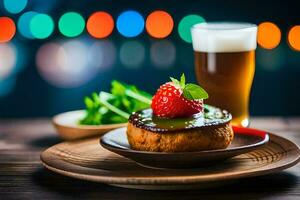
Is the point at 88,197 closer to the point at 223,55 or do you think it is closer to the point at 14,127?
the point at 223,55

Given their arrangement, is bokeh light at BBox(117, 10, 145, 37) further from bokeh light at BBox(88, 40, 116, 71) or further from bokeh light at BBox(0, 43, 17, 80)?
bokeh light at BBox(0, 43, 17, 80)

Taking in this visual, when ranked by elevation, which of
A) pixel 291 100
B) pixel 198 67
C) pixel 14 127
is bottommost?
pixel 291 100

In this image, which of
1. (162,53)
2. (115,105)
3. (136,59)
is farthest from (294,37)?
(115,105)

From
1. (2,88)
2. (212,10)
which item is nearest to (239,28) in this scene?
(212,10)

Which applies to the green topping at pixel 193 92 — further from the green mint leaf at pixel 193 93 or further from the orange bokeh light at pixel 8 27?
the orange bokeh light at pixel 8 27

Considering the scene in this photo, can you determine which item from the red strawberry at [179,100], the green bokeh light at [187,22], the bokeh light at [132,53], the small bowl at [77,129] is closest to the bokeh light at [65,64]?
the bokeh light at [132,53]

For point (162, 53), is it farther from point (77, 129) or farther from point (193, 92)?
point (193, 92)

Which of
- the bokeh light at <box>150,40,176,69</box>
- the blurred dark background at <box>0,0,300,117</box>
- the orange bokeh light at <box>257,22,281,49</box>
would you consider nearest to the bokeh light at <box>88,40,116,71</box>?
the blurred dark background at <box>0,0,300,117</box>
